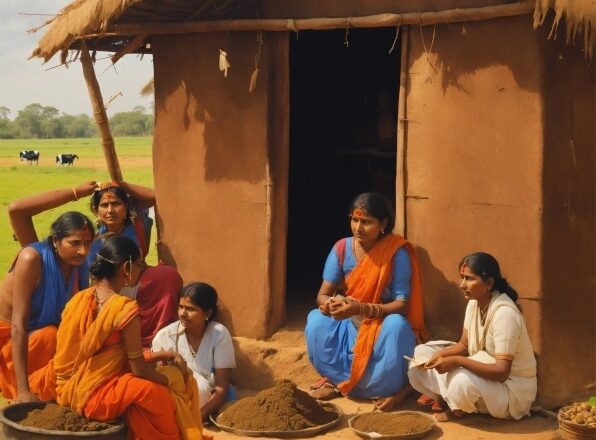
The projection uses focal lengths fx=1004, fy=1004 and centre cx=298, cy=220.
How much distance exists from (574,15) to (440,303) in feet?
6.59

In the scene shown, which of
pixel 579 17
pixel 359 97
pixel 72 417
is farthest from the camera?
pixel 359 97

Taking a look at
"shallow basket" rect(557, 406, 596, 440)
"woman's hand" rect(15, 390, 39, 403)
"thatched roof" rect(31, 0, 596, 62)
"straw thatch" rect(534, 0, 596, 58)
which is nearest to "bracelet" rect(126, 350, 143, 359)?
"woman's hand" rect(15, 390, 39, 403)

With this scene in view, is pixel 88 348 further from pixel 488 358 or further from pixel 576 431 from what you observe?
pixel 576 431

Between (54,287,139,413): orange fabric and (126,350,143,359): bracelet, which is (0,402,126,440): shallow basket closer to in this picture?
(54,287,139,413): orange fabric

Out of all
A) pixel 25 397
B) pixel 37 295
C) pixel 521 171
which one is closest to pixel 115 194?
pixel 37 295

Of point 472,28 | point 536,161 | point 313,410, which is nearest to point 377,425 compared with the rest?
point 313,410

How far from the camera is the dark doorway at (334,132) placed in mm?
9039

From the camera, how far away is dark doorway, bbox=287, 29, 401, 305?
9.04 m

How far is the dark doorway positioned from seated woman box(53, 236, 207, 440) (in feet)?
12.9

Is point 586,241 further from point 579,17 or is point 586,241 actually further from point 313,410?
point 313,410

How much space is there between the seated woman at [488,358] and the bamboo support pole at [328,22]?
149cm

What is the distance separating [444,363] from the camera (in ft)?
19.0

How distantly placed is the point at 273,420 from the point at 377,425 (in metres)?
0.61

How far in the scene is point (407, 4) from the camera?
21.3ft
